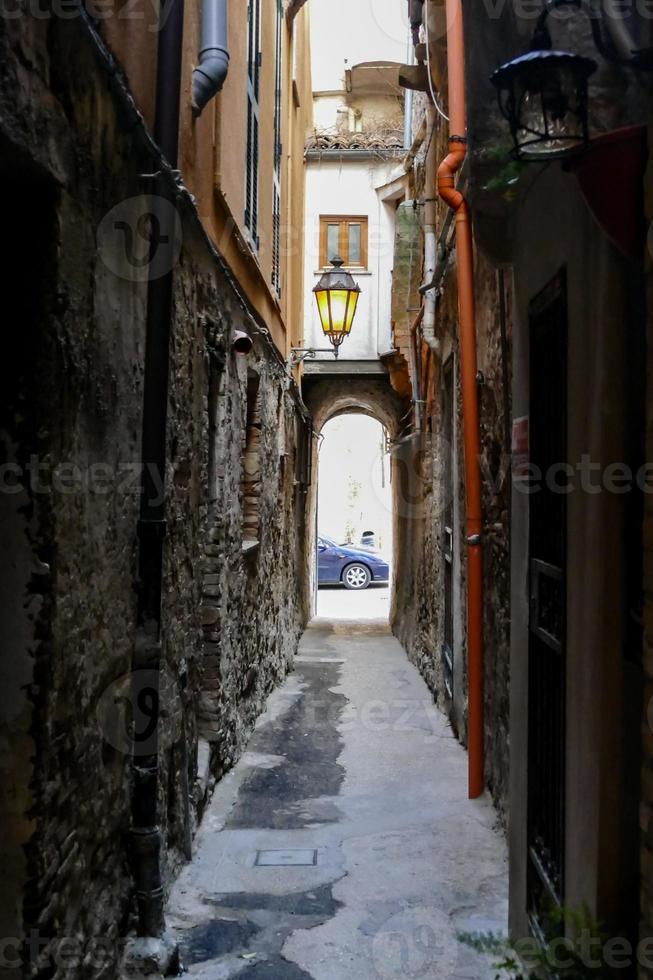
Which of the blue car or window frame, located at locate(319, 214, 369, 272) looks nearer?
window frame, located at locate(319, 214, 369, 272)

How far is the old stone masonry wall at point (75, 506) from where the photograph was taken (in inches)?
104

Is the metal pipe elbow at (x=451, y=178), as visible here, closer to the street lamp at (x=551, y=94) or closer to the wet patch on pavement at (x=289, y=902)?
the street lamp at (x=551, y=94)

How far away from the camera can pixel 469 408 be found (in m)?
6.11

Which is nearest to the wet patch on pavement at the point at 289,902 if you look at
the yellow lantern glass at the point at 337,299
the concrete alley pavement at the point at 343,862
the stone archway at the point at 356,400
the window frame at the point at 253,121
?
the concrete alley pavement at the point at 343,862

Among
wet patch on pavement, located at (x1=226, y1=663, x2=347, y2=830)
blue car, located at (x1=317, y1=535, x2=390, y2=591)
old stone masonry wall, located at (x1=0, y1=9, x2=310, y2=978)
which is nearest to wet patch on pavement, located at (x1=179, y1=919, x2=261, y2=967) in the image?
old stone masonry wall, located at (x1=0, y1=9, x2=310, y2=978)

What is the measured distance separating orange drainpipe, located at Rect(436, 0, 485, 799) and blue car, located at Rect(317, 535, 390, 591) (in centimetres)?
1928

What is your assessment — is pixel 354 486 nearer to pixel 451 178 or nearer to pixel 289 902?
pixel 451 178

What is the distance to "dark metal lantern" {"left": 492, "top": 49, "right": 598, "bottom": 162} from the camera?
8.31ft

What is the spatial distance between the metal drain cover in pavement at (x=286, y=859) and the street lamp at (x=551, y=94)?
3.70 m

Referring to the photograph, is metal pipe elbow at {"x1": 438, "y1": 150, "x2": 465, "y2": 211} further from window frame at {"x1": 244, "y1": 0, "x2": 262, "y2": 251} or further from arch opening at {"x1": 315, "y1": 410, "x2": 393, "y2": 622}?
arch opening at {"x1": 315, "y1": 410, "x2": 393, "y2": 622}

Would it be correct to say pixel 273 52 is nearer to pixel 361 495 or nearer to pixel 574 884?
pixel 574 884

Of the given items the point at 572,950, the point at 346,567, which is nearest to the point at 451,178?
the point at 572,950

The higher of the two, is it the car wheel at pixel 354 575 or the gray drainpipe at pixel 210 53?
the gray drainpipe at pixel 210 53

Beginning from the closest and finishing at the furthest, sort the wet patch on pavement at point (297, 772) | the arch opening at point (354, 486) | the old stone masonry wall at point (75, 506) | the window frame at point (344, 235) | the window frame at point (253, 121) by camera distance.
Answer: the old stone masonry wall at point (75, 506), the wet patch on pavement at point (297, 772), the window frame at point (253, 121), the window frame at point (344, 235), the arch opening at point (354, 486)
